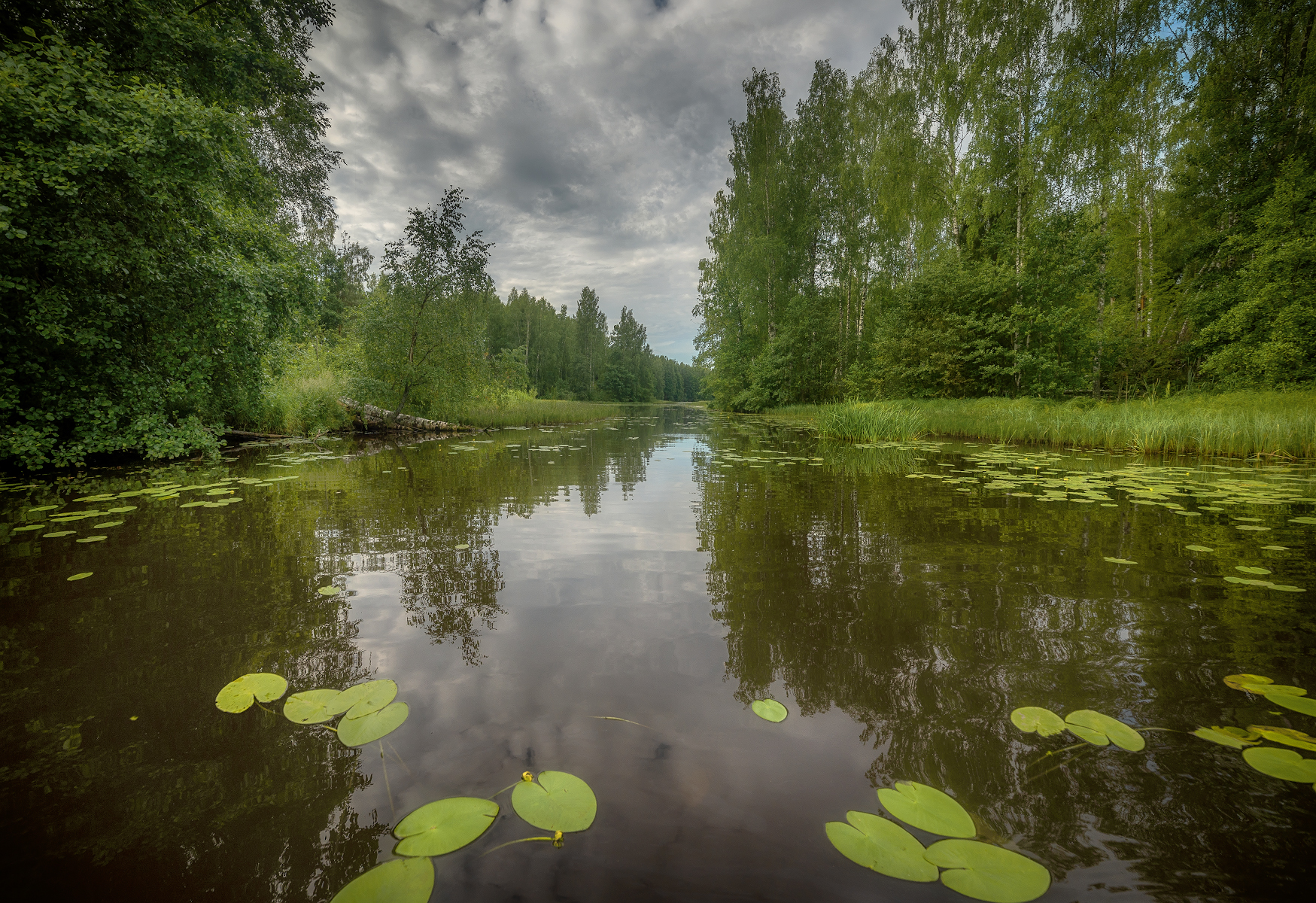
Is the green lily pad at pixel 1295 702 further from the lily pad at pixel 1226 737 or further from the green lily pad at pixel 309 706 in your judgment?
the green lily pad at pixel 309 706

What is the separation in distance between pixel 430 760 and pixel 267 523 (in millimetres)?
3583

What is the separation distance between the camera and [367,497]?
5.01 m

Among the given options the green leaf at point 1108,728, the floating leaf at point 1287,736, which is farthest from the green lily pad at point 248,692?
the floating leaf at point 1287,736

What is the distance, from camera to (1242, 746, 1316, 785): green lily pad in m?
1.25

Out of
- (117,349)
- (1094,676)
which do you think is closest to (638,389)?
(117,349)

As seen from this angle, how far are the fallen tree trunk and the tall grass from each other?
100 centimetres

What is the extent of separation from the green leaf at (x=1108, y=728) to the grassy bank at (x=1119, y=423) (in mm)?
9512

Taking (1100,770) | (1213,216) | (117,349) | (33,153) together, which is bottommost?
(1100,770)

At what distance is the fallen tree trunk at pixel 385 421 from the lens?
13.4m

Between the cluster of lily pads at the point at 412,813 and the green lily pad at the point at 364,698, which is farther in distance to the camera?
the green lily pad at the point at 364,698

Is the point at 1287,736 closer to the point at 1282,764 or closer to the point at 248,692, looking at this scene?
the point at 1282,764

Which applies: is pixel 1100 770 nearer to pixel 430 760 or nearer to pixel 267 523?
pixel 430 760

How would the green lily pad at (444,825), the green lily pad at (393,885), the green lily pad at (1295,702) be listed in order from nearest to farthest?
the green lily pad at (393,885), the green lily pad at (444,825), the green lily pad at (1295,702)

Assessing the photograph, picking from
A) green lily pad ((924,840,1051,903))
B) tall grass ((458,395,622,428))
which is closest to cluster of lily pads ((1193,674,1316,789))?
green lily pad ((924,840,1051,903))
